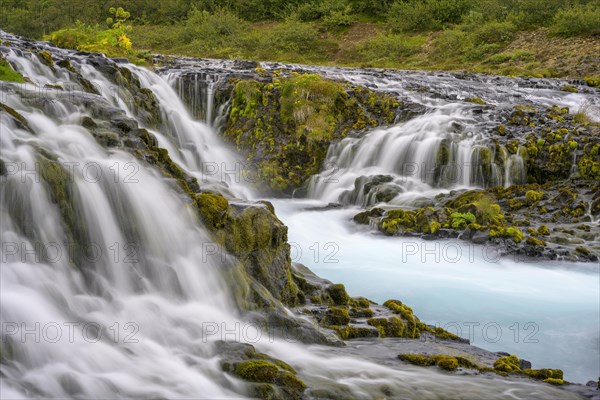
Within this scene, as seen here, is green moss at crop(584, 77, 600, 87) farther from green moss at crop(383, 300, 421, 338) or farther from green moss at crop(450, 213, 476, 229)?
green moss at crop(383, 300, 421, 338)

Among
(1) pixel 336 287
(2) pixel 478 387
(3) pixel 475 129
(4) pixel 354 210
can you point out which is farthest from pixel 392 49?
(2) pixel 478 387

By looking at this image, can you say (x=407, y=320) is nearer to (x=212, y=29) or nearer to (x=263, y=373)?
(x=263, y=373)

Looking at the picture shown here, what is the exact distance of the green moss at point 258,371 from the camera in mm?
4801

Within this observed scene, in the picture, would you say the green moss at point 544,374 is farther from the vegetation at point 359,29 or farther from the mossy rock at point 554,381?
the vegetation at point 359,29

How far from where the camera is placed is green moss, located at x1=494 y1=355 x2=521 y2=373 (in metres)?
5.68

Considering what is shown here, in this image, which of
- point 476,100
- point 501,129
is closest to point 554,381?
point 501,129

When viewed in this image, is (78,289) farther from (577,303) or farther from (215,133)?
(215,133)

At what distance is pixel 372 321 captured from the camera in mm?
6543

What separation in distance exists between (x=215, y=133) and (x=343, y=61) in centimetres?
1739

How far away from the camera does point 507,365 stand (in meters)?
5.70

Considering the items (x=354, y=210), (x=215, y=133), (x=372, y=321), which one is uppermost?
(x=215, y=133)

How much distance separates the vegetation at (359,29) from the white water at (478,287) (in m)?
13.5

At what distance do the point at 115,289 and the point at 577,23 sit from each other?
27311mm

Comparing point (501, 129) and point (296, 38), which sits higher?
point (296, 38)
